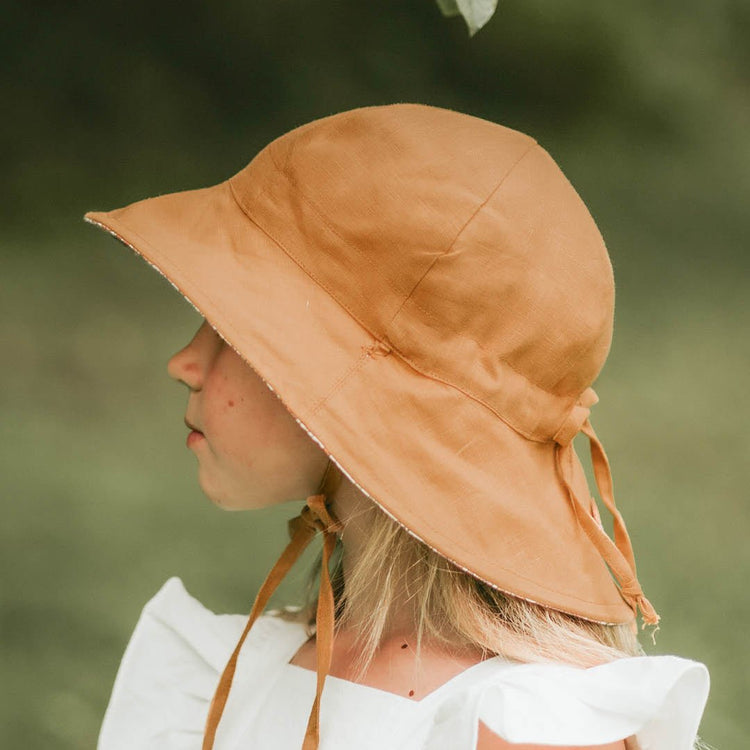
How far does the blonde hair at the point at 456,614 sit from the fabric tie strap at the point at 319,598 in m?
0.04

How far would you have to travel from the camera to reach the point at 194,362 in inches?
39.2

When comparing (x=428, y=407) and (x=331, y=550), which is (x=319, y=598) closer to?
(x=331, y=550)

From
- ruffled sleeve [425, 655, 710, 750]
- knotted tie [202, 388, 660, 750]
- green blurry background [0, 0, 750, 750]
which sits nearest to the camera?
ruffled sleeve [425, 655, 710, 750]

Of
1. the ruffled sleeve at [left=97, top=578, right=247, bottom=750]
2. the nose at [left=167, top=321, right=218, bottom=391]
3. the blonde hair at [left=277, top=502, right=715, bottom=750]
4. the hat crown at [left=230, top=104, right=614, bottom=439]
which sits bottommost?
the ruffled sleeve at [left=97, top=578, right=247, bottom=750]

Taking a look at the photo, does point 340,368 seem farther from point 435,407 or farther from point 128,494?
Result: point 128,494

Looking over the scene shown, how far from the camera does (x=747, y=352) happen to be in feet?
4.65

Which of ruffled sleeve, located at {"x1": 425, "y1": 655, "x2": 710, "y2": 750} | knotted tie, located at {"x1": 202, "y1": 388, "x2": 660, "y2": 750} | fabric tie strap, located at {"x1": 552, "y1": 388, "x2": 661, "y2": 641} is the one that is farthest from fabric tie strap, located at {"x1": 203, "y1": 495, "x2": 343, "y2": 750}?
fabric tie strap, located at {"x1": 552, "y1": 388, "x2": 661, "y2": 641}

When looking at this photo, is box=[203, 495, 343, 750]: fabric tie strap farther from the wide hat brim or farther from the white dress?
the wide hat brim

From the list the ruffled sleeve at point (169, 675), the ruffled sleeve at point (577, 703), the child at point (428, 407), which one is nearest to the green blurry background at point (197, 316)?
the ruffled sleeve at point (169, 675)

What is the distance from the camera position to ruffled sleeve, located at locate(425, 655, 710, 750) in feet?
2.68

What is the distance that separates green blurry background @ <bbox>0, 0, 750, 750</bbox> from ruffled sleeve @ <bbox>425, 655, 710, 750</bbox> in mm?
510

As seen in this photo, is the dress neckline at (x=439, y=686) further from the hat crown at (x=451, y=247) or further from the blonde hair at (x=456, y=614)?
the hat crown at (x=451, y=247)

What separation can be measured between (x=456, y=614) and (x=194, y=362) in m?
0.34

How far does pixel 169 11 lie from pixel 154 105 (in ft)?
0.41
